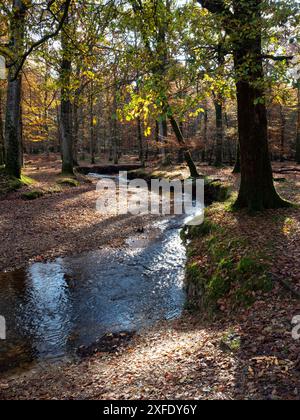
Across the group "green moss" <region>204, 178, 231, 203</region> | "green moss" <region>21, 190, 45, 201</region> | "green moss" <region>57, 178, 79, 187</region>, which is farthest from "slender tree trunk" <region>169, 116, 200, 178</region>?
"green moss" <region>21, 190, 45, 201</region>

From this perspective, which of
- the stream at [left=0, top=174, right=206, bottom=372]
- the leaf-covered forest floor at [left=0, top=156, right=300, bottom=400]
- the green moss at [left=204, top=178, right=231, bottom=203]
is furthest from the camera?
the green moss at [left=204, top=178, right=231, bottom=203]

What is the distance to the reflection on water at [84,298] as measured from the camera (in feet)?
19.8

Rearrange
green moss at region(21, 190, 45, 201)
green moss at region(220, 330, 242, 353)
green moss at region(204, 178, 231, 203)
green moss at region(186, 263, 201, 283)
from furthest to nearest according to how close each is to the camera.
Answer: green moss at region(204, 178, 231, 203)
green moss at region(21, 190, 45, 201)
green moss at region(186, 263, 201, 283)
green moss at region(220, 330, 242, 353)

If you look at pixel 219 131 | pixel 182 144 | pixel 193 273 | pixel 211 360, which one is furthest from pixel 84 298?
pixel 219 131

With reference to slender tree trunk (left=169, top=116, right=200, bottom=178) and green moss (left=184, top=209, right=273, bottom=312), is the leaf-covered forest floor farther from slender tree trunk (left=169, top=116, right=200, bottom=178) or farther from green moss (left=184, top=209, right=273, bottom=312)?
slender tree trunk (left=169, top=116, right=200, bottom=178)

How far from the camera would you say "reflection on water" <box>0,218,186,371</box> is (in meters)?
6.03

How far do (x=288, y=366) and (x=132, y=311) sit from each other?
3.80 metres

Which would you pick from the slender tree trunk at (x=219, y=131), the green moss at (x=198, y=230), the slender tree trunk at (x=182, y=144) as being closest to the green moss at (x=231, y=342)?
the green moss at (x=198, y=230)

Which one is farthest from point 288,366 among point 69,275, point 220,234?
point 69,275

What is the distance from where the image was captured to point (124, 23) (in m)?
7.47

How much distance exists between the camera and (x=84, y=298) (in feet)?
25.4

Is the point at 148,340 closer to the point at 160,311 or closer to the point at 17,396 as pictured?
the point at 160,311

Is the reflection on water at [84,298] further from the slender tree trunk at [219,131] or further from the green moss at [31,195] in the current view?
the slender tree trunk at [219,131]

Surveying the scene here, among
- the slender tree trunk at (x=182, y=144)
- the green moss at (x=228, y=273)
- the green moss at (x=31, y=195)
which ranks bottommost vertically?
the green moss at (x=228, y=273)
